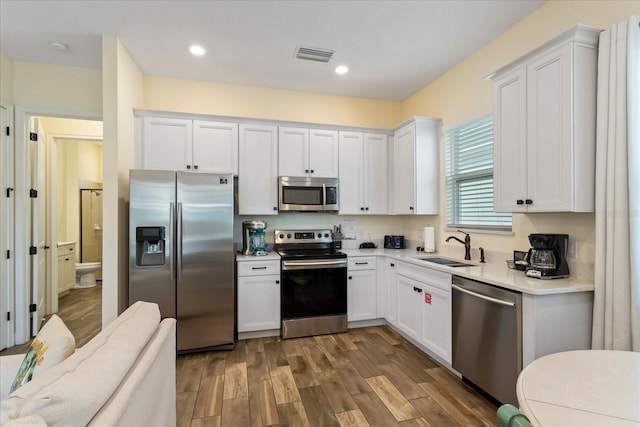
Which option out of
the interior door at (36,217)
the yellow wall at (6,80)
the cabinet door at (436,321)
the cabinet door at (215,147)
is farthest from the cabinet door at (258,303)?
the yellow wall at (6,80)

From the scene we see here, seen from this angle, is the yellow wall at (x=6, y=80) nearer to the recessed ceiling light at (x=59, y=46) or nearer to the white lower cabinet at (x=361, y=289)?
the recessed ceiling light at (x=59, y=46)

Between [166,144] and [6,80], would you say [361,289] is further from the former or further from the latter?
[6,80]

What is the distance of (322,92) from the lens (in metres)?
4.02

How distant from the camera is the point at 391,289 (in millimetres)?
3455

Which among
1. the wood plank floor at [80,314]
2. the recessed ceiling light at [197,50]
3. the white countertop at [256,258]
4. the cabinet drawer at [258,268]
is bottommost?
the wood plank floor at [80,314]

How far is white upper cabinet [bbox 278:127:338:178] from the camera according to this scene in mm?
3645

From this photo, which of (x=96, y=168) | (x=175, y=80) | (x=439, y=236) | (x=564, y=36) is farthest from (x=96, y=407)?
(x=96, y=168)

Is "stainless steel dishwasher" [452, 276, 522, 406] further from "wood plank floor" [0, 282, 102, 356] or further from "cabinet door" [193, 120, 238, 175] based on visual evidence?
"wood plank floor" [0, 282, 102, 356]

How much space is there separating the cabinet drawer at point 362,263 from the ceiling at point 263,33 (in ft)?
7.04

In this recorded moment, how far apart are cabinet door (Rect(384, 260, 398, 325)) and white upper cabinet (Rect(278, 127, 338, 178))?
1299 mm

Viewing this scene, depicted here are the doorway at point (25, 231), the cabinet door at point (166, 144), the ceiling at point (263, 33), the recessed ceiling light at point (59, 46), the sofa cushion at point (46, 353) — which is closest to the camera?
the sofa cushion at point (46, 353)

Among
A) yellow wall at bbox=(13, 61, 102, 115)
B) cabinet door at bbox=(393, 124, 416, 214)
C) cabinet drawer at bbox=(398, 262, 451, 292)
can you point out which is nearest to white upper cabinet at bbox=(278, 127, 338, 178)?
cabinet door at bbox=(393, 124, 416, 214)

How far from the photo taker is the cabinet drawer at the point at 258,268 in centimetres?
321

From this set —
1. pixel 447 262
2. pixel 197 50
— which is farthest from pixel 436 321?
pixel 197 50
